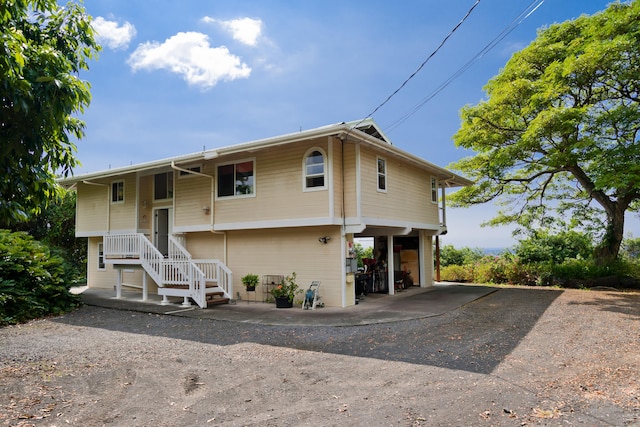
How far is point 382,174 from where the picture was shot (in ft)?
41.0

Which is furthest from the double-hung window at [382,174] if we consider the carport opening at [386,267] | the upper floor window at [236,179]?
the upper floor window at [236,179]

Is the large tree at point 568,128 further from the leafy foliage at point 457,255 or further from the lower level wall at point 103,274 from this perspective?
the lower level wall at point 103,274

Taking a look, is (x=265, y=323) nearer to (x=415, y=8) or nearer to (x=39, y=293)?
(x=39, y=293)

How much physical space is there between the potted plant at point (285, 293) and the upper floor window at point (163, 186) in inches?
257

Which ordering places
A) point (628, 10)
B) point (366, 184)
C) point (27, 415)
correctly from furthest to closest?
point (628, 10)
point (366, 184)
point (27, 415)

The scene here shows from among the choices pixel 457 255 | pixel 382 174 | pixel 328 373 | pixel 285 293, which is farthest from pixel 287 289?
pixel 457 255

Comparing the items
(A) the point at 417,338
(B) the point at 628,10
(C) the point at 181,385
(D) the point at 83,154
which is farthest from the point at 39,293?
(B) the point at 628,10

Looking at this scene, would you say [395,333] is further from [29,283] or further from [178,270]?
[29,283]

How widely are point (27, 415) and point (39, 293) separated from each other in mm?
8033

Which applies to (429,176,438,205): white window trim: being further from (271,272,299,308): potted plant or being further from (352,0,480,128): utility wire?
(271,272,299,308): potted plant

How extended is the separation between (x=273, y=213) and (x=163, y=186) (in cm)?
611

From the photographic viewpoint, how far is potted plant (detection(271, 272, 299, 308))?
1109 cm

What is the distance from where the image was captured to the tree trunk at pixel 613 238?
53.6 feet

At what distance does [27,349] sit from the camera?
7031 mm
